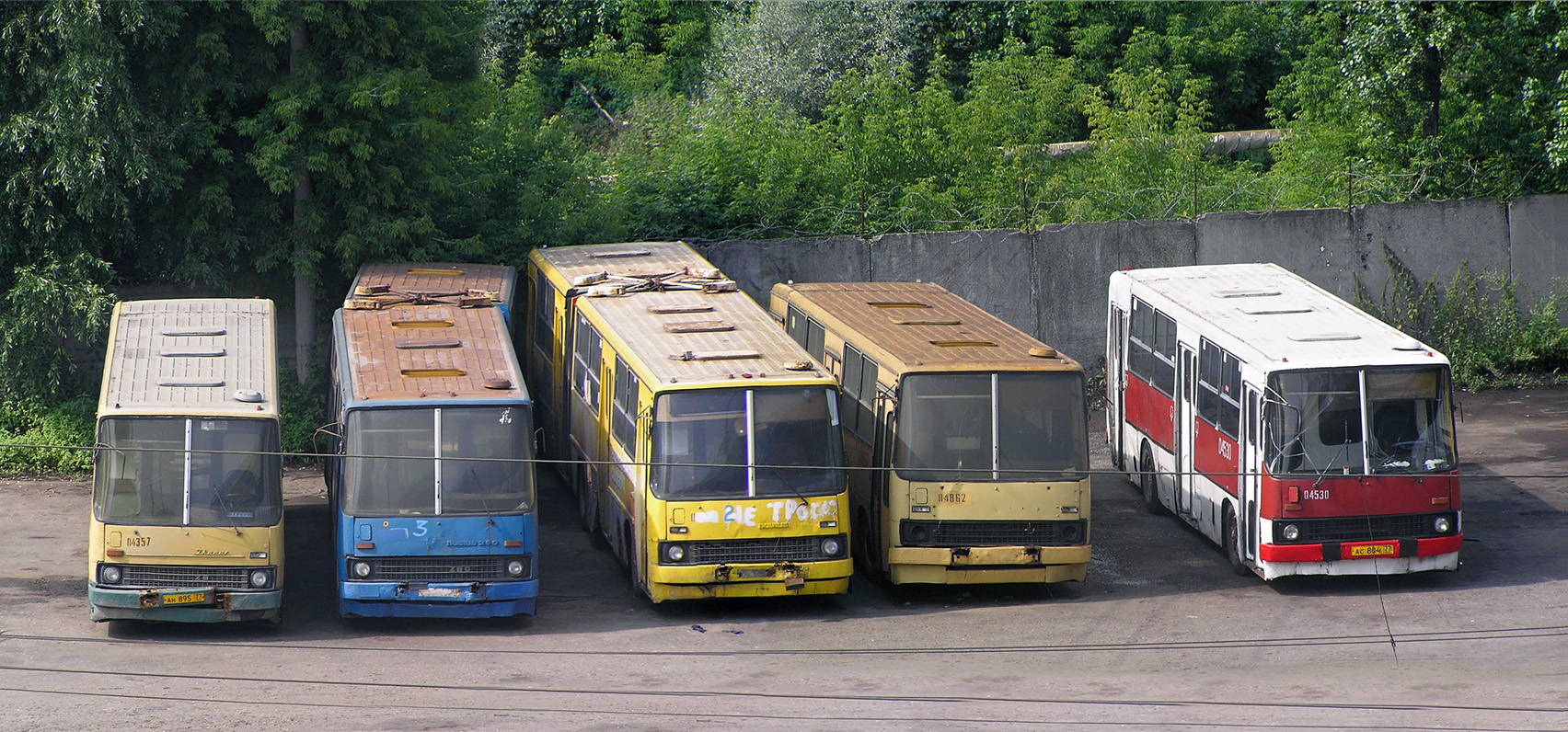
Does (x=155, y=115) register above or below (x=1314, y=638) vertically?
above

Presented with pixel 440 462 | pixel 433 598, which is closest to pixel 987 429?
pixel 440 462

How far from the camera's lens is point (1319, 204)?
85.4 ft

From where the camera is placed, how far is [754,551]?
47.9 feet

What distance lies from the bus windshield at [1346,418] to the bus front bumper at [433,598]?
285 inches

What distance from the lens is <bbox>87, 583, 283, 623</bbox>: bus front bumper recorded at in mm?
13820

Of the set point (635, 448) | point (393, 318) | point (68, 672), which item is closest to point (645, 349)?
point (635, 448)

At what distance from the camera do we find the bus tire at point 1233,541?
16.3m

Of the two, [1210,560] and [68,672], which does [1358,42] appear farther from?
[68,672]

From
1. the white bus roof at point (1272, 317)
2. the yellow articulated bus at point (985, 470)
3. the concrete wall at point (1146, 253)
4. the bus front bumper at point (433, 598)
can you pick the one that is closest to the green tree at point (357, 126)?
the concrete wall at point (1146, 253)

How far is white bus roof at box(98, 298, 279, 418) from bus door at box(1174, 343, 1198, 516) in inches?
375

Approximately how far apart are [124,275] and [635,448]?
10208 millimetres

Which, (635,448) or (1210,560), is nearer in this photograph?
(635,448)

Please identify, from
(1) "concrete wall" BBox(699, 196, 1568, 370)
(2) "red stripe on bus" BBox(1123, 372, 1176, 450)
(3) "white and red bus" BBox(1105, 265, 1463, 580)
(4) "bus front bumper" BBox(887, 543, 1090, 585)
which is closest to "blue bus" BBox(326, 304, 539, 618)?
(4) "bus front bumper" BBox(887, 543, 1090, 585)

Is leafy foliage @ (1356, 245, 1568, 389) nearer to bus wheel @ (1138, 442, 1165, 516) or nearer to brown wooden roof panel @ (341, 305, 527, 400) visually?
bus wheel @ (1138, 442, 1165, 516)
